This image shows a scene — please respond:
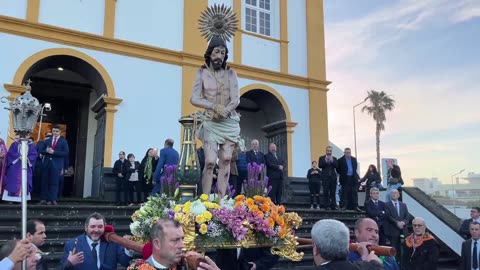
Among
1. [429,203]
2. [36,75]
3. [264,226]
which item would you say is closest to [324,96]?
[429,203]

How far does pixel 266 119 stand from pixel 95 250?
13778 millimetres

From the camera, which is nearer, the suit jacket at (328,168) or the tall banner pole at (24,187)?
the tall banner pole at (24,187)

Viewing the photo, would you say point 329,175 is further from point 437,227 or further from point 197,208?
point 197,208

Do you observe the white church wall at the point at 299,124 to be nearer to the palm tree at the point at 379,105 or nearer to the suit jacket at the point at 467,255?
the suit jacket at the point at 467,255

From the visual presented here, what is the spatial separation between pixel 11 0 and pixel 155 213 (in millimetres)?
11012

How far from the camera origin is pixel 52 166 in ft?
33.5

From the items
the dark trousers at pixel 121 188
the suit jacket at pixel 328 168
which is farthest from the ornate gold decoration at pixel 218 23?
the suit jacket at pixel 328 168

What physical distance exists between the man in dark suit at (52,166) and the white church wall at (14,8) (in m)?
4.43

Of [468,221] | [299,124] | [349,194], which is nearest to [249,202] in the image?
[468,221]

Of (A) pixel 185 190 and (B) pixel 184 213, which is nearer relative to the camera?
(B) pixel 184 213

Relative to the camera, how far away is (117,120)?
44.9 ft

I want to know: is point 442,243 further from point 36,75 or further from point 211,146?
point 36,75

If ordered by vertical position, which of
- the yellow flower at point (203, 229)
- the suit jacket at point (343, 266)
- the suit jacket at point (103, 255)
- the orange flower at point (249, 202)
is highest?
the orange flower at point (249, 202)

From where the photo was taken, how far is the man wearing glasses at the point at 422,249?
737 cm
